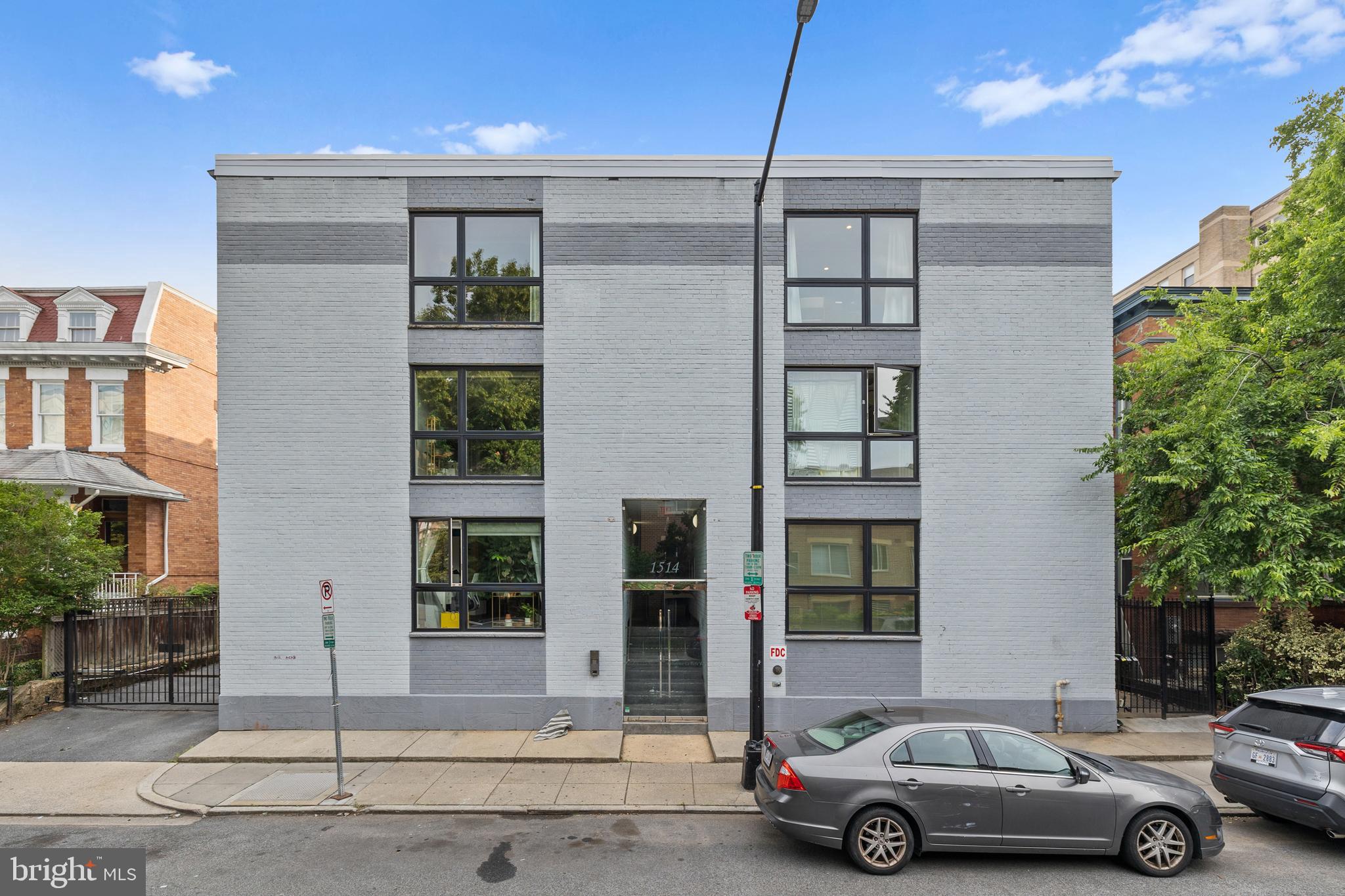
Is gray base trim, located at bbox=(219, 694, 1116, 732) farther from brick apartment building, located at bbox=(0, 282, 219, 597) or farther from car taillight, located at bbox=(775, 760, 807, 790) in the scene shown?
brick apartment building, located at bbox=(0, 282, 219, 597)

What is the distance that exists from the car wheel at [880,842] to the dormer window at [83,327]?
2509cm

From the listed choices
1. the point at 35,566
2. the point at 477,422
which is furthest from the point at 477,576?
the point at 35,566

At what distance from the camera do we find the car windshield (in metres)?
7.08

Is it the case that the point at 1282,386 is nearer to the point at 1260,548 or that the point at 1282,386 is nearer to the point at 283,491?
the point at 1260,548

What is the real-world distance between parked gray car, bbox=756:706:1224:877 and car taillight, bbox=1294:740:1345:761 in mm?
1271

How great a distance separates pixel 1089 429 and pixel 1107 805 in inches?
265

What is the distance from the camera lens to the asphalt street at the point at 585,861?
650cm

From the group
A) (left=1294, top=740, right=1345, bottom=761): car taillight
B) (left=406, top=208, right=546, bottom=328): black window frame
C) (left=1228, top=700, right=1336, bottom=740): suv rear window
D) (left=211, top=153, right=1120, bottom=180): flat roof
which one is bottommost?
(left=1294, top=740, right=1345, bottom=761): car taillight

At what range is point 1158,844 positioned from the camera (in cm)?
676

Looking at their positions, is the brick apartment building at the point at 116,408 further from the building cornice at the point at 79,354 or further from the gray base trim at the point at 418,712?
the gray base trim at the point at 418,712

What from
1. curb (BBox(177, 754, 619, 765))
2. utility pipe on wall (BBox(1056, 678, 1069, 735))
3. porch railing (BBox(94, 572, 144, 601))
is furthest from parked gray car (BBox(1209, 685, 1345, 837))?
porch railing (BBox(94, 572, 144, 601))

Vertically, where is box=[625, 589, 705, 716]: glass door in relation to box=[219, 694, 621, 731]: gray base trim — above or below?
above

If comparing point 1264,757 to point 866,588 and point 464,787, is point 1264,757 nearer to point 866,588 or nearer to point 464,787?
point 866,588

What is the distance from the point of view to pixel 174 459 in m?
21.8
